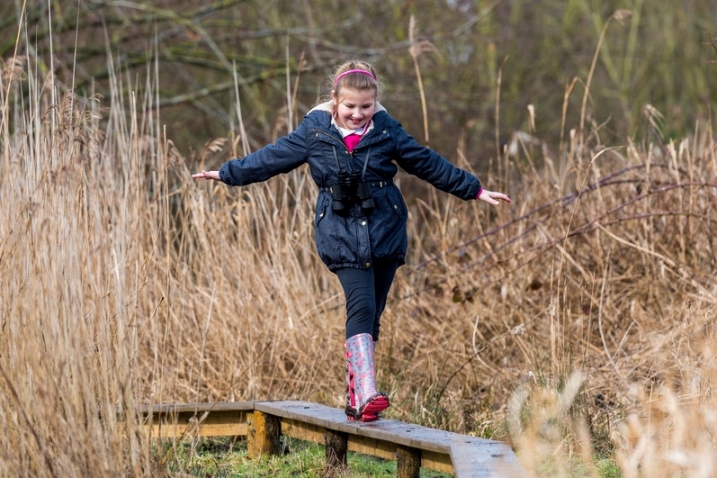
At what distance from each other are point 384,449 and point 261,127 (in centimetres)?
757

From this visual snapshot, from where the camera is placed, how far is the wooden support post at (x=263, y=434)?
12.9ft

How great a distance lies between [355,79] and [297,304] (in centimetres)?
169

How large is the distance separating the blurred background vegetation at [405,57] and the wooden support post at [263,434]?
1.27 m

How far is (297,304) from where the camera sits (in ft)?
16.2

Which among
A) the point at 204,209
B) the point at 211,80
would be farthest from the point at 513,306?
the point at 211,80

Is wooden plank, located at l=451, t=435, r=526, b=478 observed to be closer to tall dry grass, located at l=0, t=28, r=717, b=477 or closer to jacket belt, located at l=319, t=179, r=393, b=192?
tall dry grass, located at l=0, t=28, r=717, b=477

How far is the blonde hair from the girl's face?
0.02 metres

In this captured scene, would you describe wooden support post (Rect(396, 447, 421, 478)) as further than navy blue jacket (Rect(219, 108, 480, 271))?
No

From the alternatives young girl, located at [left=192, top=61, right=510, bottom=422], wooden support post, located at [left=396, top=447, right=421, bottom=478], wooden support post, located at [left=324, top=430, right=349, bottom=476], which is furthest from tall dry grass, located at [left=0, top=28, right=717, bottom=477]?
wooden support post, located at [left=324, top=430, right=349, bottom=476]

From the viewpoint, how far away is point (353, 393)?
3582 mm

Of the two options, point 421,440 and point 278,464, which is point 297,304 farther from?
point 421,440

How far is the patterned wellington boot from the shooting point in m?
3.46

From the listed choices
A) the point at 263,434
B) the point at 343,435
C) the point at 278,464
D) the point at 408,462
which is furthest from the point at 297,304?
the point at 408,462

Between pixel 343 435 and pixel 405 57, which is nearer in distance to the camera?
pixel 343 435
